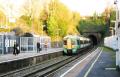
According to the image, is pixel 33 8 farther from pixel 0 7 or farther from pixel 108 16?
pixel 108 16

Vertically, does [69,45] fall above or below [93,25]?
below

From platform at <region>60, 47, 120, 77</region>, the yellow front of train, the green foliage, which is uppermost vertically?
the green foliage

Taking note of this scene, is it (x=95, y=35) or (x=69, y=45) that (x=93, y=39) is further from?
(x=69, y=45)

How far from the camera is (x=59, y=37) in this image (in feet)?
354

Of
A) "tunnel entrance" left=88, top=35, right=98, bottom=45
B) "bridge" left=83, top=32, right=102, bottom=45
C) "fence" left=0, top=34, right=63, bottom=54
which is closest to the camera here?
"fence" left=0, top=34, right=63, bottom=54

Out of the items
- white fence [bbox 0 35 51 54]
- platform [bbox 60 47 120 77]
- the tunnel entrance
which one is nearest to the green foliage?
the tunnel entrance

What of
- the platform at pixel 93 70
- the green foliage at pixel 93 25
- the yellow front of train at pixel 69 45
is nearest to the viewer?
the platform at pixel 93 70

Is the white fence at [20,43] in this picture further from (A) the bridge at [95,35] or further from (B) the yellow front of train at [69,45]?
(A) the bridge at [95,35]

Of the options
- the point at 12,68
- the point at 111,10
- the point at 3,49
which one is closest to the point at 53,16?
the point at 111,10

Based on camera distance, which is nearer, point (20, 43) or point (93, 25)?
point (20, 43)

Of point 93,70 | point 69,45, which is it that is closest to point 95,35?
point 69,45

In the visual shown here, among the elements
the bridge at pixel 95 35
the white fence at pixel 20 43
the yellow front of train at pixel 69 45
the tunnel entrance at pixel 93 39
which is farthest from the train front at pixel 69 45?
the tunnel entrance at pixel 93 39

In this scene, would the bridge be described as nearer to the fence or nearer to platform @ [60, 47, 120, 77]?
the fence

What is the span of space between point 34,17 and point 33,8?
219cm
